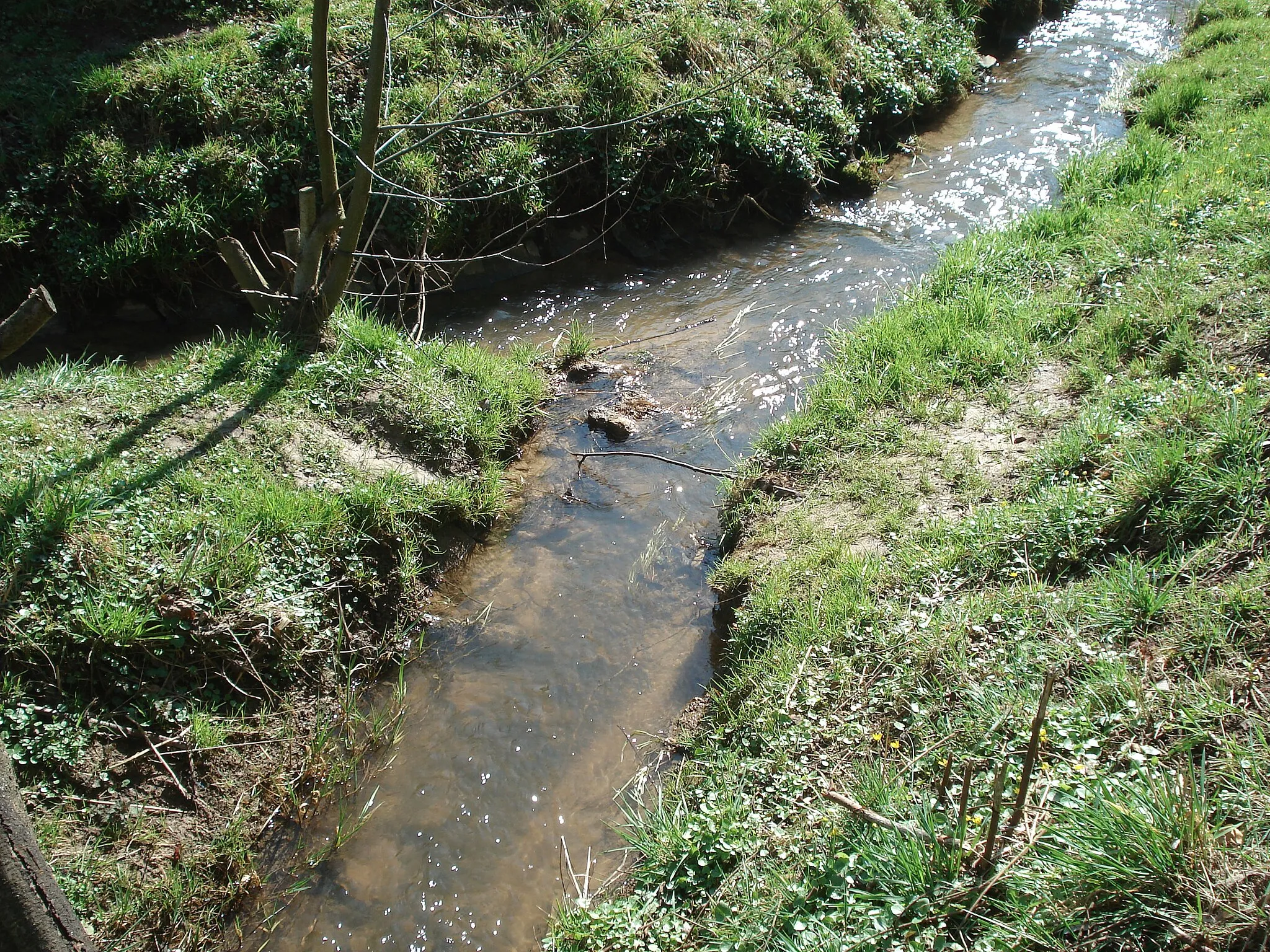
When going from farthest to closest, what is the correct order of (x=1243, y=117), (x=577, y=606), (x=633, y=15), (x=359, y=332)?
(x=633, y=15), (x=1243, y=117), (x=359, y=332), (x=577, y=606)

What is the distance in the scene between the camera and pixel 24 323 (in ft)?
9.12

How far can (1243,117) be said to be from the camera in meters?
7.52

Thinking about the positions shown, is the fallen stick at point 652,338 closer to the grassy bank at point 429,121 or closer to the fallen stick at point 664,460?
the fallen stick at point 664,460

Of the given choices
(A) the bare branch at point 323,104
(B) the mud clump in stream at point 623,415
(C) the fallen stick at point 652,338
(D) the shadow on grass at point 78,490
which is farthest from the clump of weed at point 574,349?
(D) the shadow on grass at point 78,490

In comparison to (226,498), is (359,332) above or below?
above

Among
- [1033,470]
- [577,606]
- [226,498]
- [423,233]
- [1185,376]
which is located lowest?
[577,606]

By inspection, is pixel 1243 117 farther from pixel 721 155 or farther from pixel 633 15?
pixel 633 15

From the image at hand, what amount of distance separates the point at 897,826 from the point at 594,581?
2.56 m

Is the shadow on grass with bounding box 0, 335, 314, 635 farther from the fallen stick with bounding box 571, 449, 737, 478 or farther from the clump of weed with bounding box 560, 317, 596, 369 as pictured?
the clump of weed with bounding box 560, 317, 596, 369

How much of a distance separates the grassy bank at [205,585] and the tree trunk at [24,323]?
146 centimetres

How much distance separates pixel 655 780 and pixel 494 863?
79cm

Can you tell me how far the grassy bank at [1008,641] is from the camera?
249 cm

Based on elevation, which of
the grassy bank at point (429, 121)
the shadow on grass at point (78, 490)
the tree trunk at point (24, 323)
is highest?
the grassy bank at point (429, 121)

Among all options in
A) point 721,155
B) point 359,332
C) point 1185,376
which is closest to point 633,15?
point 721,155
